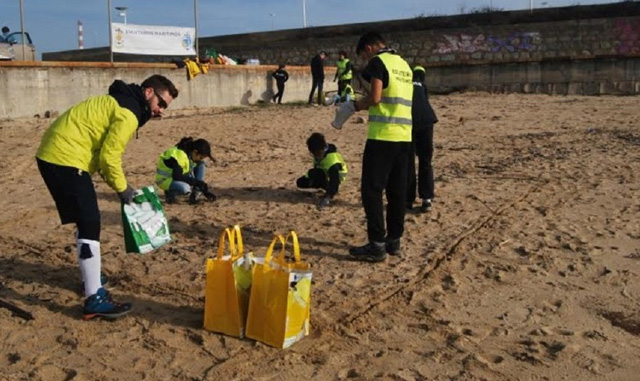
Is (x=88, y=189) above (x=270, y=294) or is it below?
above

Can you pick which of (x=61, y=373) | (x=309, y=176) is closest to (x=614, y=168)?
(x=309, y=176)

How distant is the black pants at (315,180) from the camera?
305 inches

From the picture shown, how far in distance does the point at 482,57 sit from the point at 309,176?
19.0 meters

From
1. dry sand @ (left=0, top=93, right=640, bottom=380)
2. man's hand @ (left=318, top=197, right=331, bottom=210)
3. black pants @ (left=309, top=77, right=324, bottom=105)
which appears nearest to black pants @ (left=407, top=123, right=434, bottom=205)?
dry sand @ (left=0, top=93, right=640, bottom=380)

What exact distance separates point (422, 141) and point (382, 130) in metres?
1.72

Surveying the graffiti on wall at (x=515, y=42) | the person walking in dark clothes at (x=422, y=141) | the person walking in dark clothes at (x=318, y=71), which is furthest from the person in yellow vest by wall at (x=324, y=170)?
the graffiti on wall at (x=515, y=42)

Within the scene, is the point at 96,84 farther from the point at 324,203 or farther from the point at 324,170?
the point at 324,203

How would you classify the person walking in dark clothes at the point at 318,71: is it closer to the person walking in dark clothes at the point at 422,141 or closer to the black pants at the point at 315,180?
the black pants at the point at 315,180

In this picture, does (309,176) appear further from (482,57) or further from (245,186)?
(482,57)

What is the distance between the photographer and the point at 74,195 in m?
4.23

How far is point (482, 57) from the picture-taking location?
25.2 meters

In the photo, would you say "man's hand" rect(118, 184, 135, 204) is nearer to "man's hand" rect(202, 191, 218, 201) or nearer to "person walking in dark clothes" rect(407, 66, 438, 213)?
"person walking in dark clothes" rect(407, 66, 438, 213)

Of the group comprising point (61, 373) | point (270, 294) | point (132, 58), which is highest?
point (132, 58)

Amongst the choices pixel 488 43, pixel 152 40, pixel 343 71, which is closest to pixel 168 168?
pixel 152 40
